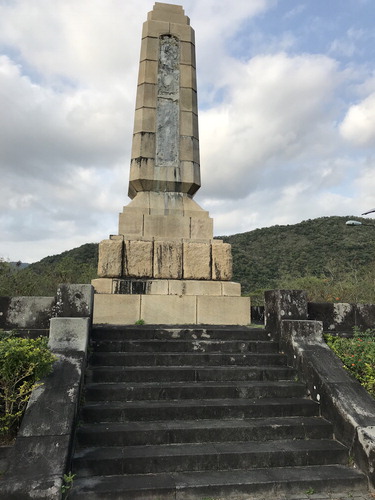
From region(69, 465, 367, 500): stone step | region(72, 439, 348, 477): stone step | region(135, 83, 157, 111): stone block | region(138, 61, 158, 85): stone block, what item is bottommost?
region(69, 465, 367, 500): stone step

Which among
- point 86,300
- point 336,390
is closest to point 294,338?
point 336,390

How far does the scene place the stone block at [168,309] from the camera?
721 centimetres

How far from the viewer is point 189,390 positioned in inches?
185

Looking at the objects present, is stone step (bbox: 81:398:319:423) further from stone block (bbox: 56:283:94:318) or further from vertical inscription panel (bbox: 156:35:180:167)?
vertical inscription panel (bbox: 156:35:180:167)

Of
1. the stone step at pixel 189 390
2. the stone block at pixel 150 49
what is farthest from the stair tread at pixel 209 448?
the stone block at pixel 150 49

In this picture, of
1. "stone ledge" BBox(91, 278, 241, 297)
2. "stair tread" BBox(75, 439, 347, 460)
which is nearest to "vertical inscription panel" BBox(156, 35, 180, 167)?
"stone ledge" BBox(91, 278, 241, 297)

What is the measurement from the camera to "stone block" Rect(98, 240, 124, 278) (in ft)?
24.5

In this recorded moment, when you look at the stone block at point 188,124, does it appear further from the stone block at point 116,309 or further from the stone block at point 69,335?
the stone block at point 69,335

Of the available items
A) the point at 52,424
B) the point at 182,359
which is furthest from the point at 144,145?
the point at 52,424

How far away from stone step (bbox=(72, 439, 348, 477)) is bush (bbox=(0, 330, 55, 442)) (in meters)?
0.83

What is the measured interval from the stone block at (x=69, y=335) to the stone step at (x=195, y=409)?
0.79 metres

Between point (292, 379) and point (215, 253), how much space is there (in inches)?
130

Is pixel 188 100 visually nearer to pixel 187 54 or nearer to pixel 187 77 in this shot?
pixel 187 77

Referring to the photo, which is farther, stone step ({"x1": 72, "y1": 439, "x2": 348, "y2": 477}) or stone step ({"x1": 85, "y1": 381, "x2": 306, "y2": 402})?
stone step ({"x1": 85, "y1": 381, "x2": 306, "y2": 402})
